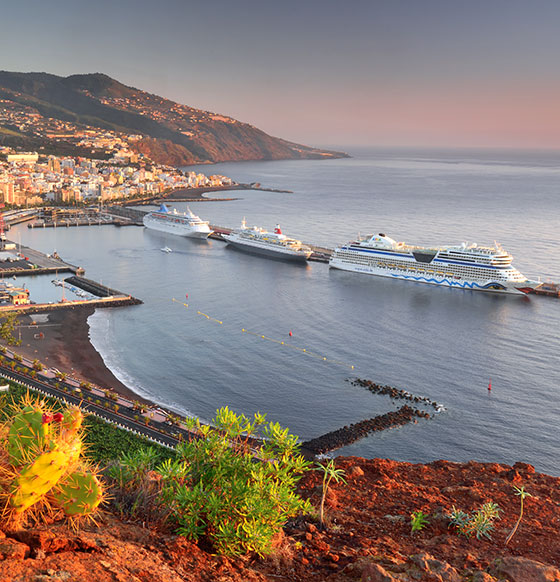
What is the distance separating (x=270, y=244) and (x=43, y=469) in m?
48.4

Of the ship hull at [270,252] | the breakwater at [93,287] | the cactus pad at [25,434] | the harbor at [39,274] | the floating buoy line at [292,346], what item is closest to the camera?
the cactus pad at [25,434]

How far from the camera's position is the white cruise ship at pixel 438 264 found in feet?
137

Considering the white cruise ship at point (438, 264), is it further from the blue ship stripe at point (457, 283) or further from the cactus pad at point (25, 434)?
the cactus pad at point (25, 434)

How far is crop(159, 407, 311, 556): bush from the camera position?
559 cm

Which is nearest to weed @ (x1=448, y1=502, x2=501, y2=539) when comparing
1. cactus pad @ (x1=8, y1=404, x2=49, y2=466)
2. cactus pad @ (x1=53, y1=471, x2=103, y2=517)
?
cactus pad @ (x1=53, y1=471, x2=103, y2=517)

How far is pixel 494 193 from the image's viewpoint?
114m

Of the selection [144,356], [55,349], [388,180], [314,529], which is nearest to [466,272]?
[144,356]

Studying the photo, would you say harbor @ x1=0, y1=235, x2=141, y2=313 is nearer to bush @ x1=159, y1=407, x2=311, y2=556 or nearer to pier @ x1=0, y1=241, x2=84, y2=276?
pier @ x1=0, y1=241, x2=84, y2=276

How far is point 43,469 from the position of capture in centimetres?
474

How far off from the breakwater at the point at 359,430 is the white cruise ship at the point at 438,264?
2341 centimetres

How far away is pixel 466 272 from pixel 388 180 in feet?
351

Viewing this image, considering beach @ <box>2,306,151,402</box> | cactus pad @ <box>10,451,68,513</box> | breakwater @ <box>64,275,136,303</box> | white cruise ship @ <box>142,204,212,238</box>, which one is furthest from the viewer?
white cruise ship @ <box>142,204,212,238</box>

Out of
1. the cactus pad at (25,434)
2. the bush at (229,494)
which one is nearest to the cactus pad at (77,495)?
the cactus pad at (25,434)

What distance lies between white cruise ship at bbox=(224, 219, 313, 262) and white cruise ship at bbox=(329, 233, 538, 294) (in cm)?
373
